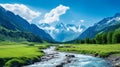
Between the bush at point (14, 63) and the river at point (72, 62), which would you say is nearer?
the bush at point (14, 63)

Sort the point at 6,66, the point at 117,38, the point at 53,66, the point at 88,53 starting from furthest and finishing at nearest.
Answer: the point at 117,38 → the point at 88,53 → the point at 53,66 → the point at 6,66

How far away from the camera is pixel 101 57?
113 m

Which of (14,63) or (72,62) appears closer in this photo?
(14,63)

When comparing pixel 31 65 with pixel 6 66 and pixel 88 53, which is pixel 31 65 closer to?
pixel 6 66

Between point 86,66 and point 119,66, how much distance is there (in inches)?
439

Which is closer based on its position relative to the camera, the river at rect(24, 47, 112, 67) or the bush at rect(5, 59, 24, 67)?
the bush at rect(5, 59, 24, 67)

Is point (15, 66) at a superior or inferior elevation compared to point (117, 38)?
inferior

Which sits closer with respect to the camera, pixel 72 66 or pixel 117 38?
pixel 72 66

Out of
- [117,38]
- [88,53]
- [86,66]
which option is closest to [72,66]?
[86,66]

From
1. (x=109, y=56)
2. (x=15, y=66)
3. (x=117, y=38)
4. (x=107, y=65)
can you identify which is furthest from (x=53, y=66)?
(x=117, y=38)

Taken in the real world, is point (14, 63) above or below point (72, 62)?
above

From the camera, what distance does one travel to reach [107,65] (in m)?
85.2

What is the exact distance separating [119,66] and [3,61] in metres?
33.1

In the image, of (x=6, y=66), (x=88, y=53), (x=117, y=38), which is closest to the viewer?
(x=6, y=66)
